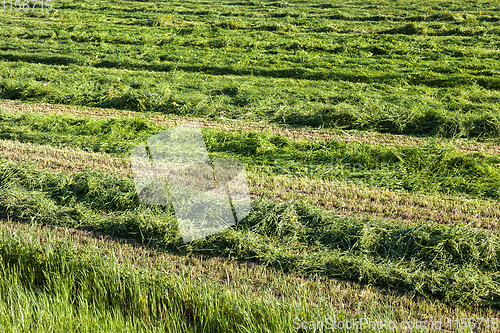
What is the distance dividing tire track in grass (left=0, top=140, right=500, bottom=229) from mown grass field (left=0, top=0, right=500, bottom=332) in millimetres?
34

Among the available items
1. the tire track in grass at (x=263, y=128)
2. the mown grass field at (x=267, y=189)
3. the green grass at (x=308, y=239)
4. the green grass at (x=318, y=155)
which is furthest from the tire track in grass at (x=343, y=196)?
the tire track in grass at (x=263, y=128)

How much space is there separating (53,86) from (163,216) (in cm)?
873

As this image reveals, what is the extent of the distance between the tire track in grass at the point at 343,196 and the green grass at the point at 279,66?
3.09m

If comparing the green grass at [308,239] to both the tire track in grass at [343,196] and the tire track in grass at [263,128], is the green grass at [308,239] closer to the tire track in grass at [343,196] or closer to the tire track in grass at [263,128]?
the tire track in grass at [343,196]

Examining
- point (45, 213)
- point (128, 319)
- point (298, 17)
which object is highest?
point (298, 17)

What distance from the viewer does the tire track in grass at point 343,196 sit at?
5.98m

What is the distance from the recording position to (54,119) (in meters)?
9.73

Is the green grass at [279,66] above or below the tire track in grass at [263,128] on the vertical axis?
above

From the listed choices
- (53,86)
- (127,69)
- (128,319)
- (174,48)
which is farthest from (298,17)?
(128,319)

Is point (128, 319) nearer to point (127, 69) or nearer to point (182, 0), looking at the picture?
point (127, 69)

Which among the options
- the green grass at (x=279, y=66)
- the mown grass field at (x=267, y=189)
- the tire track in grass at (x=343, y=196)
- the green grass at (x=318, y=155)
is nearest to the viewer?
the mown grass field at (x=267, y=189)

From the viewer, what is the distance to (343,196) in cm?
657

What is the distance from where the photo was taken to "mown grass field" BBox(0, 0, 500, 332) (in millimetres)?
4355

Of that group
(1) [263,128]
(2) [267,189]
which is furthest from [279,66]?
(2) [267,189]
